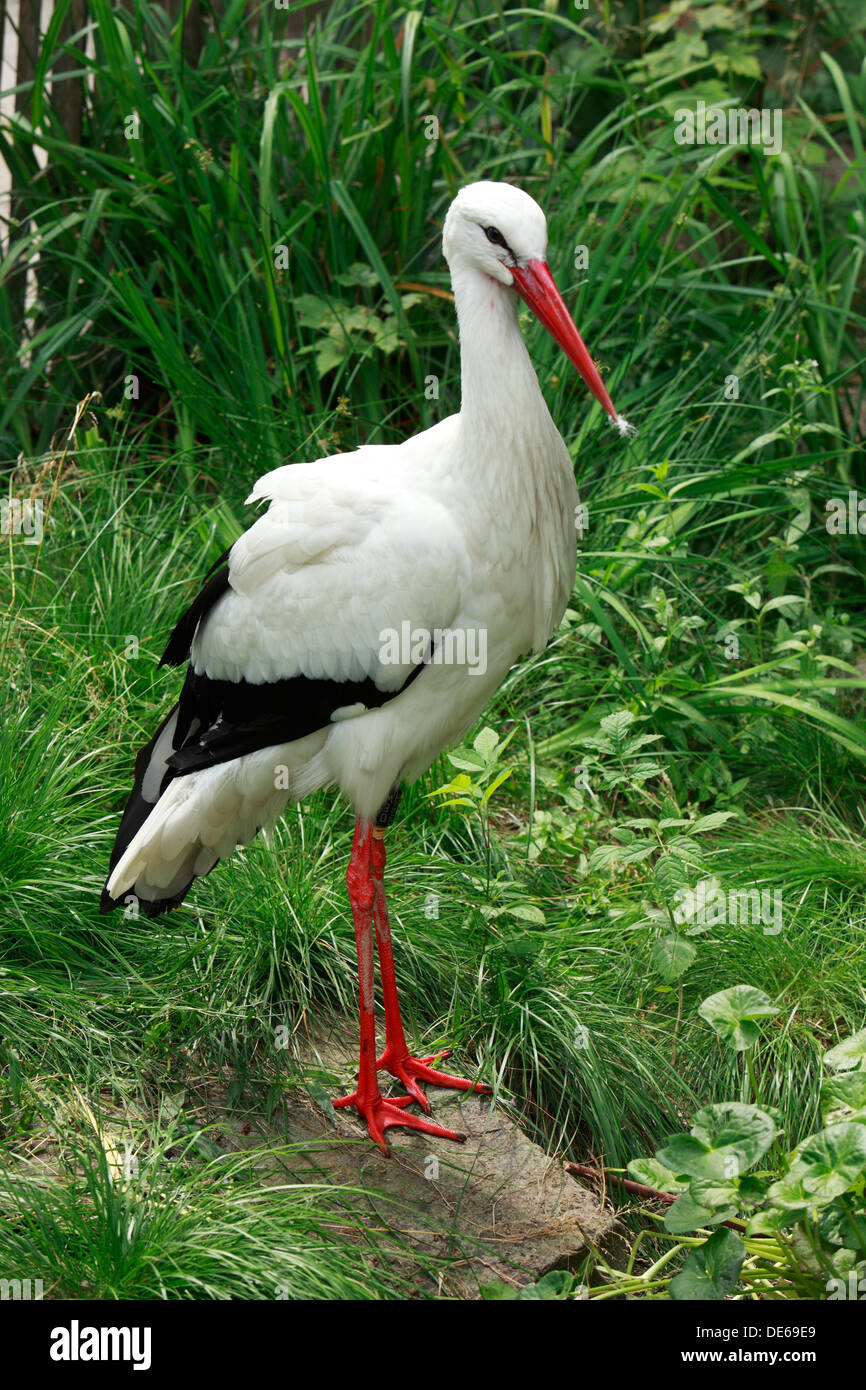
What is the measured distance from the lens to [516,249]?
271 centimetres

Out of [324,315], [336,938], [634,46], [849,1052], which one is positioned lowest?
[849,1052]

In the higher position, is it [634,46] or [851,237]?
[634,46]

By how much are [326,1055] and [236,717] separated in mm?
836

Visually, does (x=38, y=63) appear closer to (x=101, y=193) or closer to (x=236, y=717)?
(x=101, y=193)

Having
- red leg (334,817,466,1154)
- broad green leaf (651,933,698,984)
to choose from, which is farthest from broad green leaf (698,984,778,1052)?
red leg (334,817,466,1154)

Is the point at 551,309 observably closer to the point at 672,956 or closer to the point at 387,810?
the point at 387,810

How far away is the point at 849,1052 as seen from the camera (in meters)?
2.46

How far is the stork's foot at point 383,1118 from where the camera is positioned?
3045mm

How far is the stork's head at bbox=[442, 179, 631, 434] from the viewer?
2.69 meters

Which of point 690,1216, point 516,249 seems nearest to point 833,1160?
point 690,1216

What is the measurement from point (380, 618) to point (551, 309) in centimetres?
70

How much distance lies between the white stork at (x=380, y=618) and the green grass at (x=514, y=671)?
0.82ft

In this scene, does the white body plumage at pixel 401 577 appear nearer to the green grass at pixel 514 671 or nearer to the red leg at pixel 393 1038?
the red leg at pixel 393 1038

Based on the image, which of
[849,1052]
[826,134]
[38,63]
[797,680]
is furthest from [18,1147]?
[826,134]
